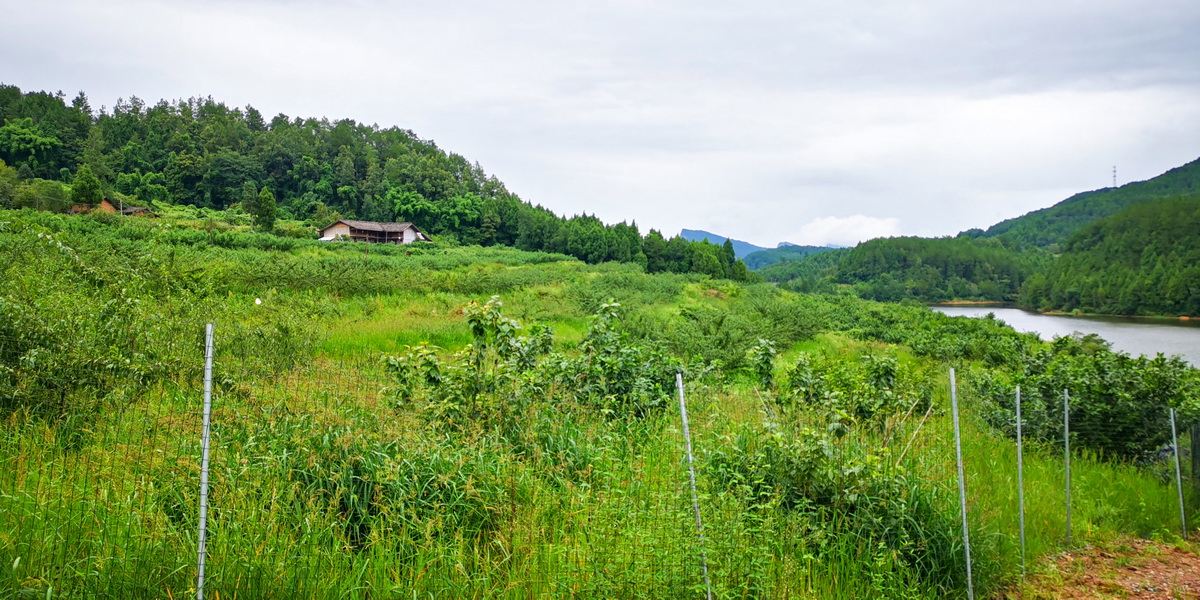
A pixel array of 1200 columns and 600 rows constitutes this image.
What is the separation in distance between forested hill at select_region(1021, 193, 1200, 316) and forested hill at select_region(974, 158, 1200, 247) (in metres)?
44.0

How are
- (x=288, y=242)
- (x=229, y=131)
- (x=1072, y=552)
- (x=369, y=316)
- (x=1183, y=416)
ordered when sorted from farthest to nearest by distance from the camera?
1. (x=229, y=131)
2. (x=288, y=242)
3. (x=369, y=316)
4. (x=1183, y=416)
5. (x=1072, y=552)

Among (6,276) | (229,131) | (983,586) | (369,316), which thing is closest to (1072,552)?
(983,586)

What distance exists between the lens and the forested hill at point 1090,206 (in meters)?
117

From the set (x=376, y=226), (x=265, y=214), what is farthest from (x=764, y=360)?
(x=376, y=226)

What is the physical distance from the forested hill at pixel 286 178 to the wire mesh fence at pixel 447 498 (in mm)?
46521

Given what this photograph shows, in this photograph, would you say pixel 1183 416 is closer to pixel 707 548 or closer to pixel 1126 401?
pixel 1126 401

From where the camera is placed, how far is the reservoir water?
113 ft

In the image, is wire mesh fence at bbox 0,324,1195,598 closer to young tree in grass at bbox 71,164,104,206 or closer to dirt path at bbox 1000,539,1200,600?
dirt path at bbox 1000,539,1200,600

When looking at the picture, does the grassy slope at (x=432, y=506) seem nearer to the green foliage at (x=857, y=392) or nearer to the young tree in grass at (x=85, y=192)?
the green foliage at (x=857, y=392)

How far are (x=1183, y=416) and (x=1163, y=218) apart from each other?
268 ft

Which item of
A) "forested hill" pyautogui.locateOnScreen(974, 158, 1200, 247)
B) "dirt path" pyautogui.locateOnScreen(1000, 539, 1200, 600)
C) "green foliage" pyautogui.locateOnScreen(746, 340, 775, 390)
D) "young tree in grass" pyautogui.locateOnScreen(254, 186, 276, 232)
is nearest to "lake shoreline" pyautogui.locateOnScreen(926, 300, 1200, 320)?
"forested hill" pyautogui.locateOnScreen(974, 158, 1200, 247)

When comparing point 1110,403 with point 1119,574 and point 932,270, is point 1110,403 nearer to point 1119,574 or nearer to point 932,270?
point 1119,574

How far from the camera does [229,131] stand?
8281cm

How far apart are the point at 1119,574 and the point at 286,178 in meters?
88.5
